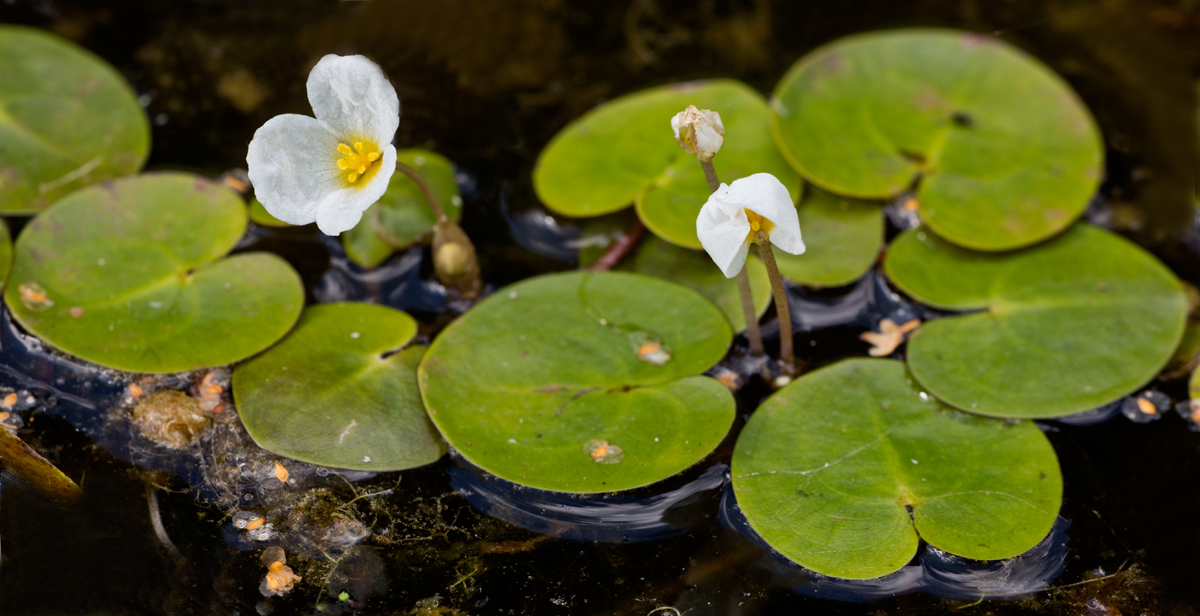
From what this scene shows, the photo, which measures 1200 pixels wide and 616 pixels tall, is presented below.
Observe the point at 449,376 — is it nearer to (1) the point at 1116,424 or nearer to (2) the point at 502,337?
(2) the point at 502,337

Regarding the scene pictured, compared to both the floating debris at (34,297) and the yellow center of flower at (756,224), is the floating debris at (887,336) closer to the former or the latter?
the yellow center of flower at (756,224)

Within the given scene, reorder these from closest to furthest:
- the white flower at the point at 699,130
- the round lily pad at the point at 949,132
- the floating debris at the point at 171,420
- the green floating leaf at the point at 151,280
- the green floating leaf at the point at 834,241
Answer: the white flower at the point at 699,130 → the floating debris at the point at 171,420 → the green floating leaf at the point at 151,280 → the green floating leaf at the point at 834,241 → the round lily pad at the point at 949,132

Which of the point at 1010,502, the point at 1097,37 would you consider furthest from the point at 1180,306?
the point at 1097,37

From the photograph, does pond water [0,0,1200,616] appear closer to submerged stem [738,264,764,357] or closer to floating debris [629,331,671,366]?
submerged stem [738,264,764,357]

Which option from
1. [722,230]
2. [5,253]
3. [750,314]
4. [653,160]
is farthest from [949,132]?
[5,253]

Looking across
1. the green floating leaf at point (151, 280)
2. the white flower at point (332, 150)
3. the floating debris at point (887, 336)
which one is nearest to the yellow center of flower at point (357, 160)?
the white flower at point (332, 150)

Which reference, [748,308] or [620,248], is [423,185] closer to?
[620,248]

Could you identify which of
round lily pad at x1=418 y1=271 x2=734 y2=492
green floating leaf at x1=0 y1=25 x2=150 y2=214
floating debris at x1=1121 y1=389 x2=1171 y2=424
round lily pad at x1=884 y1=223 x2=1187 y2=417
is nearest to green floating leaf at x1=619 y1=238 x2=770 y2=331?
round lily pad at x1=418 y1=271 x2=734 y2=492

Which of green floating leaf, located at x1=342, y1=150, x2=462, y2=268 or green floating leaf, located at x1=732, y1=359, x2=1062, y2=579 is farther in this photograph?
green floating leaf, located at x1=342, y1=150, x2=462, y2=268
